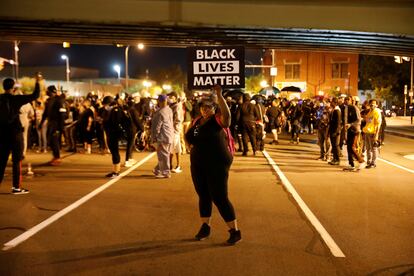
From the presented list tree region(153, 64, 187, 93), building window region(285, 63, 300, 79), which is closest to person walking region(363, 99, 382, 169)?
building window region(285, 63, 300, 79)

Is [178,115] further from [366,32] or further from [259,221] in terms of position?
[259,221]

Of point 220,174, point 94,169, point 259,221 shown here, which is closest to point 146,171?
point 94,169

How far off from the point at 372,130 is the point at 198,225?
8.12 metres

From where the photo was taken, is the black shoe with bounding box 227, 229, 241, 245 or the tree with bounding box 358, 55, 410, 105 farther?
the tree with bounding box 358, 55, 410, 105

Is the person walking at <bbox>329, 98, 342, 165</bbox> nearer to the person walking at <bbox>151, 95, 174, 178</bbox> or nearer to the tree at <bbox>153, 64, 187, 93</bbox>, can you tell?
the person walking at <bbox>151, 95, 174, 178</bbox>

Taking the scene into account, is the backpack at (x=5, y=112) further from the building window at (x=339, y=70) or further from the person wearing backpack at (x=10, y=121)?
the building window at (x=339, y=70)

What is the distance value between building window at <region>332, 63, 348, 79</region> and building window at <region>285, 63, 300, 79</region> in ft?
13.4

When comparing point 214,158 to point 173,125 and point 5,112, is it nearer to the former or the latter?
point 5,112

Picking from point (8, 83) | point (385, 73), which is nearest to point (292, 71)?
point (385, 73)

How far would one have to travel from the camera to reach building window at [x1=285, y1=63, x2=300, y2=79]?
61.9m

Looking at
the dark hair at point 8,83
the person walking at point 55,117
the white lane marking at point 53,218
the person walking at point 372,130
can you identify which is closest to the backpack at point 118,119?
the white lane marking at point 53,218

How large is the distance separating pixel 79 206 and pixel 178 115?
208 inches

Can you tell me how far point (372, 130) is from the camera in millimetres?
14367

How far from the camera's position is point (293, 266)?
589cm
